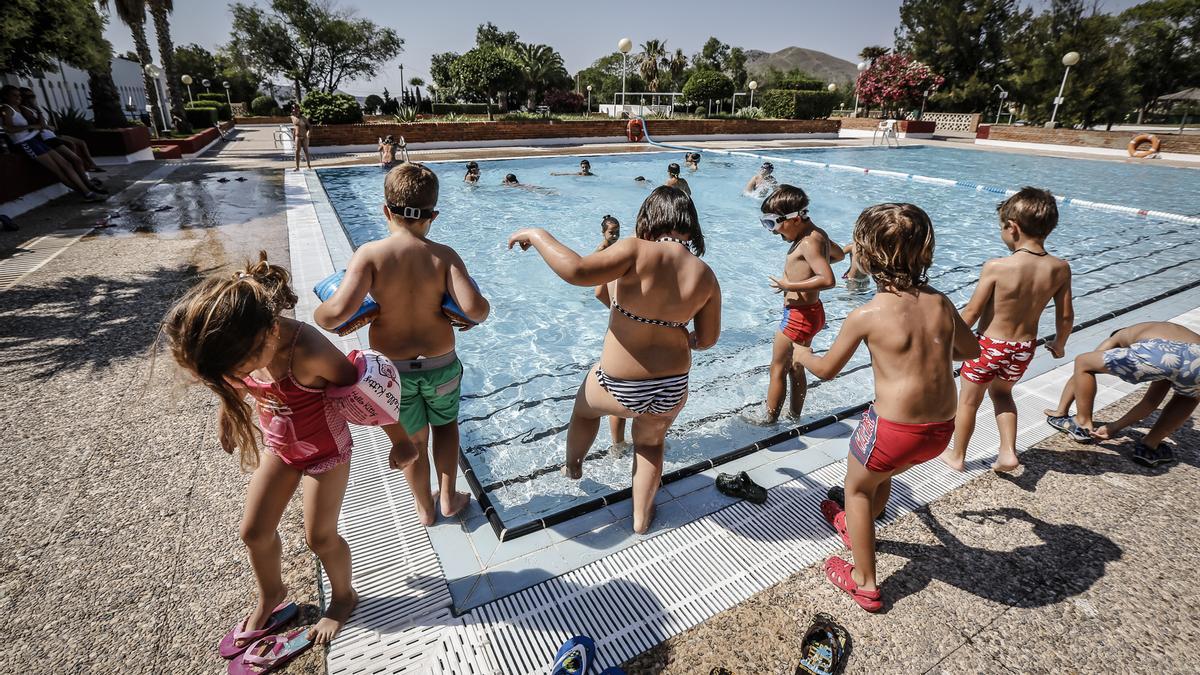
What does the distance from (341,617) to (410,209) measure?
175 centimetres

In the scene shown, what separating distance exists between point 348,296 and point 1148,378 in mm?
4607

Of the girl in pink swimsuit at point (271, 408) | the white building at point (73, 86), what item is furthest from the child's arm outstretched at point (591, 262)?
the white building at point (73, 86)

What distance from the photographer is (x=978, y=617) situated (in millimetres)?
2359

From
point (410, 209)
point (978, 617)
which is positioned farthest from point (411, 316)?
point (978, 617)

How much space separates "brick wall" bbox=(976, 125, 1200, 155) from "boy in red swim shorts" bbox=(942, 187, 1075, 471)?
1220 inches

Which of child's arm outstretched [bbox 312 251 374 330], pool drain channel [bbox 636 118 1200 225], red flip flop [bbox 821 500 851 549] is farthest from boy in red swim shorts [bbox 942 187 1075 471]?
pool drain channel [bbox 636 118 1200 225]

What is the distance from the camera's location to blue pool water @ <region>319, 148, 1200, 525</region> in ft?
14.1

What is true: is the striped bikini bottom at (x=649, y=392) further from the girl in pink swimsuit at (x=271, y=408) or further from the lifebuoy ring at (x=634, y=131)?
the lifebuoy ring at (x=634, y=131)

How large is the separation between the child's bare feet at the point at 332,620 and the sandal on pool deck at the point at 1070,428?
14.9ft

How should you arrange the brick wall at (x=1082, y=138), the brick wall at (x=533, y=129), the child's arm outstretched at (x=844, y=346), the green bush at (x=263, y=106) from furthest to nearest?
the green bush at (x=263, y=106)
the brick wall at (x=1082, y=138)
the brick wall at (x=533, y=129)
the child's arm outstretched at (x=844, y=346)

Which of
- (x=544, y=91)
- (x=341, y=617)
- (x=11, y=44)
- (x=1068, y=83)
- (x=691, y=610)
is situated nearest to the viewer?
(x=341, y=617)

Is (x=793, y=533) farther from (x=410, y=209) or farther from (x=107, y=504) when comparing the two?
(x=107, y=504)

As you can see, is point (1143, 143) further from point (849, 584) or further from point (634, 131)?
point (849, 584)

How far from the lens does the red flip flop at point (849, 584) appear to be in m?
2.36
